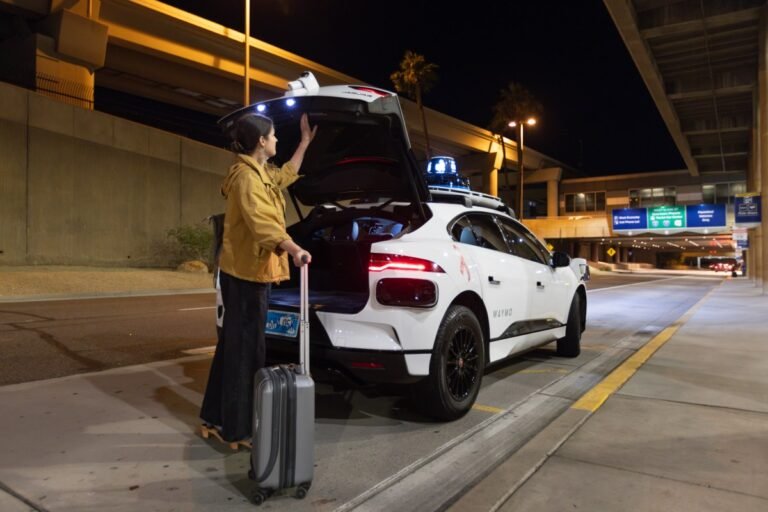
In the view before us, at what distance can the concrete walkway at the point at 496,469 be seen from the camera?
113 inches

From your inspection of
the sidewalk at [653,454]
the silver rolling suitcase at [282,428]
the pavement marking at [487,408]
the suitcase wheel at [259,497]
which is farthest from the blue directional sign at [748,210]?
the suitcase wheel at [259,497]

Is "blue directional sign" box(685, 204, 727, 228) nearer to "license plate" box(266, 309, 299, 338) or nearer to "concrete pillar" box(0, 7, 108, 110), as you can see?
"concrete pillar" box(0, 7, 108, 110)

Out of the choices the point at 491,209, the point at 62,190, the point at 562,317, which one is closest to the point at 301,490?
the point at 491,209

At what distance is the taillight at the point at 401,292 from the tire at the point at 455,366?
30 cm

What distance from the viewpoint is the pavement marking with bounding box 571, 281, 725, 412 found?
474 centimetres

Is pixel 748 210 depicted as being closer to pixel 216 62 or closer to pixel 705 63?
pixel 705 63

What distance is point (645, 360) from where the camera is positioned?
21.8 feet

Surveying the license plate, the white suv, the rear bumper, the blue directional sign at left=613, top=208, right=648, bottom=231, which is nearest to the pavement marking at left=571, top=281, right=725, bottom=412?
the white suv

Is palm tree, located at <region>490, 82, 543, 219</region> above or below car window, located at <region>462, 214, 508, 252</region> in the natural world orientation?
above

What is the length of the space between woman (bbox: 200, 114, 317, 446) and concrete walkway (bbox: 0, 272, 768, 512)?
416mm

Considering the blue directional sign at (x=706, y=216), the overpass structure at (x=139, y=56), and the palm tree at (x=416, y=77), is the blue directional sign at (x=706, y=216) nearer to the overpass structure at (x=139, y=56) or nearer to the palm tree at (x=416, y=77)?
the palm tree at (x=416, y=77)

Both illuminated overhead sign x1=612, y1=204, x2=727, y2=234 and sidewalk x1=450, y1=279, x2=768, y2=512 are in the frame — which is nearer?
sidewalk x1=450, y1=279, x2=768, y2=512

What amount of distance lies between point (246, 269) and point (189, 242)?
70.3ft

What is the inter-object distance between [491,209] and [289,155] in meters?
2.02
